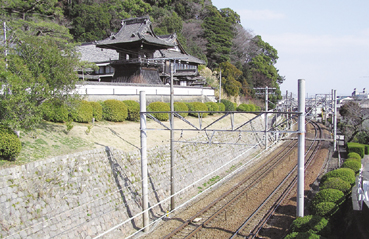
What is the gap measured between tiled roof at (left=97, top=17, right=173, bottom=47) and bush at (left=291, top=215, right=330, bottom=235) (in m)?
19.7

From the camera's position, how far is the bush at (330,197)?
434 inches

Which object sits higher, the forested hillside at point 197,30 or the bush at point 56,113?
the forested hillside at point 197,30

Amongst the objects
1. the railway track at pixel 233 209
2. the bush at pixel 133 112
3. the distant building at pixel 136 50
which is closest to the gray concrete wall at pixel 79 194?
the railway track at pixel 233 209

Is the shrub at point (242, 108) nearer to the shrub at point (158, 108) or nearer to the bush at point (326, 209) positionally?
the shrub at point (158, 108)

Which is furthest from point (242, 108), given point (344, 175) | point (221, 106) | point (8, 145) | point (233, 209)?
point (8, 145)

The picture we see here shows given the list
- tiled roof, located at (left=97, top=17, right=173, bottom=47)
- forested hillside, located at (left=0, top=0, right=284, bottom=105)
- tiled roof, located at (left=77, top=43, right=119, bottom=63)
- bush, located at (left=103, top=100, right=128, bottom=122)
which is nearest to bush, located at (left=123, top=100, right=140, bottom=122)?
bush, located at (left=103, top=100, right=128, bottom=122)

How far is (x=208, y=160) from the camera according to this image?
1919 cm

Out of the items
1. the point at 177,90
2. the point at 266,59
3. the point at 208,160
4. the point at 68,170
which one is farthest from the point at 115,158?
the point at 266,59

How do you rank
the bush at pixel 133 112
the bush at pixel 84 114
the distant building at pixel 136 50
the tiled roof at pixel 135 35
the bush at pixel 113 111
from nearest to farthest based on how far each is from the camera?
the bush at pixel 84 114 → the bush at pixel 113 111 → the bush at pixel 133 112 → the tiled roof at pixel 135 35 → the distant building at pixel 136 50

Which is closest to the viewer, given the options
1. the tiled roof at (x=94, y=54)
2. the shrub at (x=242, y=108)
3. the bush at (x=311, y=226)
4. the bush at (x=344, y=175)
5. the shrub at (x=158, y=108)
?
the bush at (x=311, y=226)

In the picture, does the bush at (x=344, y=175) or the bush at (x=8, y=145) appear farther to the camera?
the bush at (x=344, y=175)

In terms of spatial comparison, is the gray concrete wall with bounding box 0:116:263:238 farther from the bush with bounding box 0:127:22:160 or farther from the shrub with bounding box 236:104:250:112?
the shrub with bounding box 236:104:250:112

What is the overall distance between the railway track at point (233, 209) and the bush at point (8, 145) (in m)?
5.74

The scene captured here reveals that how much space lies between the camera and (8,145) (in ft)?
29.8
